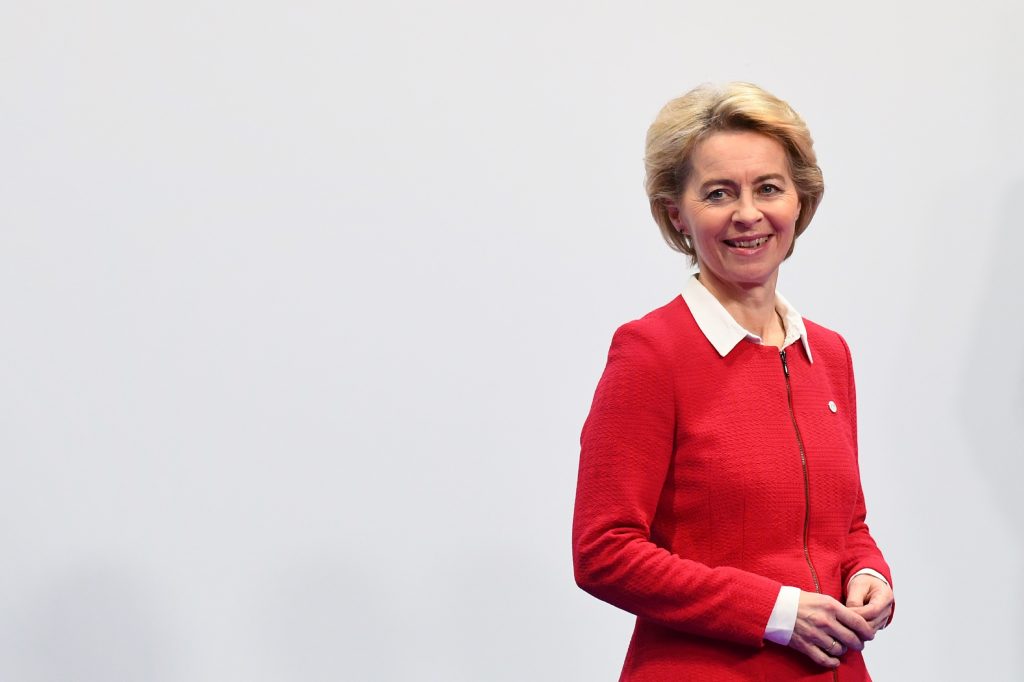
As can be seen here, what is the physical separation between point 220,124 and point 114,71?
20cm

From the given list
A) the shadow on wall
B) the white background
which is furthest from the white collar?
the shadow on wall

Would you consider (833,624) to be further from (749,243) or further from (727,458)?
(749,243)

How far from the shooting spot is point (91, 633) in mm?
2195

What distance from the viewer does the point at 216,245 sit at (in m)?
2.26

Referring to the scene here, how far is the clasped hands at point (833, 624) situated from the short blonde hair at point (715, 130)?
478mm

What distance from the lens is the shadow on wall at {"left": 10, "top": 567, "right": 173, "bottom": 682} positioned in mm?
2174

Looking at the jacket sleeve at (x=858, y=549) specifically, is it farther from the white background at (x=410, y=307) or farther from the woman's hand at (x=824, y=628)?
the white background at (x=410, y=307)

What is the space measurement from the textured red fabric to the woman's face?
9 centimetres

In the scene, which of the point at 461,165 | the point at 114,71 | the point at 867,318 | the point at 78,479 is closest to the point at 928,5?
the point at 867,318

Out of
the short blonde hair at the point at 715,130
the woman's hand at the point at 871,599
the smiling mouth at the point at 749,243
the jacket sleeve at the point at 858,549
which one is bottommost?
the woman's hand at the point at 871,599

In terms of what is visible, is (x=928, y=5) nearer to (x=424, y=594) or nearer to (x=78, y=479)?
(x=424, y=594)

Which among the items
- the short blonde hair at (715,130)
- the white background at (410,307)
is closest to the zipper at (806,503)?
the short blonde hair at (715,130)

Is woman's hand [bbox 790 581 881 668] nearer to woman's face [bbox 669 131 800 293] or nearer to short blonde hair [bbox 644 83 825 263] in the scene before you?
woman's face [bbox 669 131 800 293]

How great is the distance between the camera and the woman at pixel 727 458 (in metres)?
1.33
